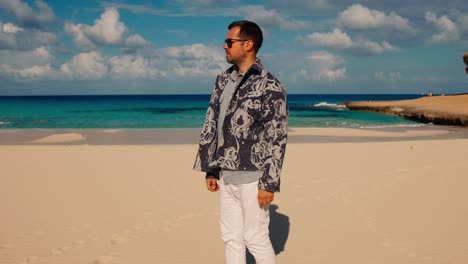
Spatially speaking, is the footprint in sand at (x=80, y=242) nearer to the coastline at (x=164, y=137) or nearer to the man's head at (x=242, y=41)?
the man's head at (x=242, y=41)

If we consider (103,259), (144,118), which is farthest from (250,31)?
(144,118)

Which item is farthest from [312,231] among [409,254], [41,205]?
[41,205]

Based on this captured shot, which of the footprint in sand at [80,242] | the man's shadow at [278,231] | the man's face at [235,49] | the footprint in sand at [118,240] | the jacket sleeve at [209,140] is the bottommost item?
the man's shadow at [278,231]

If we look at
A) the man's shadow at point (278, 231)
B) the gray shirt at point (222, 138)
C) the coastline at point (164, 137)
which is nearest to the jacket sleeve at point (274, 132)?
the gray shirt at point (222, 138)

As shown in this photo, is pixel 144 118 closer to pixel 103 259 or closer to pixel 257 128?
pixel 103 259

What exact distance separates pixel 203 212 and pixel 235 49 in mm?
4518

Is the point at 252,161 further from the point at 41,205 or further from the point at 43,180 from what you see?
the point at 43,180

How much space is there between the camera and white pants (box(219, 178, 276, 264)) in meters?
3.37

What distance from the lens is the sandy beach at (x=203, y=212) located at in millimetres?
5391

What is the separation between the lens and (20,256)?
5.25 metres

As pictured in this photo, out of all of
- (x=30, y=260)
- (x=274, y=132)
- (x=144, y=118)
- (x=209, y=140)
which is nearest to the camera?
(x=274, y=132)

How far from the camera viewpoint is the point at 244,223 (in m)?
3.50

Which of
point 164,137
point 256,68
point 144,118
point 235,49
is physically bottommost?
point 164,137

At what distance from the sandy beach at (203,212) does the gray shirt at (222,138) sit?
2122 millimetres
